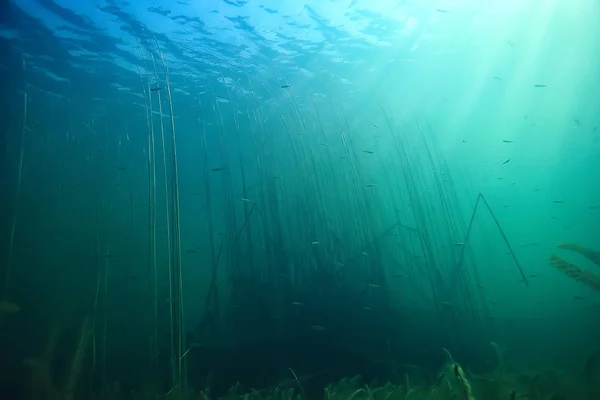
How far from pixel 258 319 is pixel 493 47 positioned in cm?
1433

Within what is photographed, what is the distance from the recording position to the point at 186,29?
10.3 m

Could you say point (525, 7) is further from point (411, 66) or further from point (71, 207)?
point (71, 207)

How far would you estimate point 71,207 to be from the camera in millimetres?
28219

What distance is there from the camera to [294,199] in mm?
8328

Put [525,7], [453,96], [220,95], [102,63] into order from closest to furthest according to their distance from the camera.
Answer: [525,7]
[102,63]
[220,95]
[453,96]

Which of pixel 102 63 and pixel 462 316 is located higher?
pixel 102 63

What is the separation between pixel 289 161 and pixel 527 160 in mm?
27751

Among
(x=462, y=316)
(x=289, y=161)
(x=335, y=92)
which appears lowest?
(x=462, y=316)

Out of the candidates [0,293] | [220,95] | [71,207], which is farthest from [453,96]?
[71,207]

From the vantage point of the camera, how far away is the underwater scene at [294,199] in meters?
5.40

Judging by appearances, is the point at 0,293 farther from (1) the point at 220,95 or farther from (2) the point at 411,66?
(2) the point at 411,66

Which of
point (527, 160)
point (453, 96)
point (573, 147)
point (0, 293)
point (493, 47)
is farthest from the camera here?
point (527, 160)

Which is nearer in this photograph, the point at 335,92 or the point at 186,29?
the point at 186,29

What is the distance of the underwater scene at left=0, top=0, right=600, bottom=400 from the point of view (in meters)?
5.40
